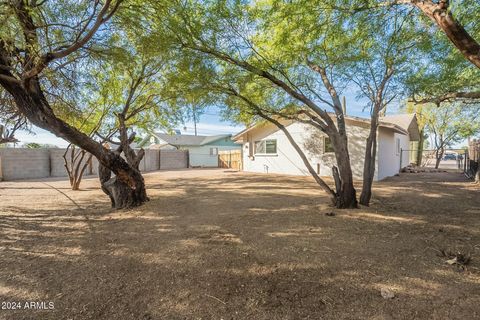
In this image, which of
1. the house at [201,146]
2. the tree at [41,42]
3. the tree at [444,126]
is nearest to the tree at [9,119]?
the tree at [41,42]

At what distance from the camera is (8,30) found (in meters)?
3.68

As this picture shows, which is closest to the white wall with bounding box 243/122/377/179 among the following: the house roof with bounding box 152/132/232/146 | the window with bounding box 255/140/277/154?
the window with bounding box 255/140/277/154

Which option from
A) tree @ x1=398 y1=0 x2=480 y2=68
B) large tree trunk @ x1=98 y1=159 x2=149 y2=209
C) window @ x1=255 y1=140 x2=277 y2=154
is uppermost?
tree @ x1=398 y1=0 x2=480 y2=68

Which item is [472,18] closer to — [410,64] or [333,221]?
[410,64]

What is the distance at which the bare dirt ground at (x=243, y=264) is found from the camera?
7.26ft

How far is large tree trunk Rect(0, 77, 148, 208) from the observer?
4652 millimetres

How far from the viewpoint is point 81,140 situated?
5.48 meters

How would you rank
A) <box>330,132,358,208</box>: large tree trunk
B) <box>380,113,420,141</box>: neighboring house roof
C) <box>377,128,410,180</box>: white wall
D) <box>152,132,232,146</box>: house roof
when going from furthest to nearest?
<box>152,132,232,146</box>: house roof, <box>380,113,420,141</box>: neighboring house roof, <box>377,128,410,180</box>: white wall, <box>330,132,358,208</box>: large tree trunk

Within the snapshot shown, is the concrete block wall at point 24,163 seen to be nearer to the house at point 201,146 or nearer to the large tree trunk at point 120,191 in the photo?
the large tree trunk at point 120,191

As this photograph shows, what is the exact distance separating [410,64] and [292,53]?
2.70 meters

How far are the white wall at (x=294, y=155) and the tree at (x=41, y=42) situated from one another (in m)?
10.7

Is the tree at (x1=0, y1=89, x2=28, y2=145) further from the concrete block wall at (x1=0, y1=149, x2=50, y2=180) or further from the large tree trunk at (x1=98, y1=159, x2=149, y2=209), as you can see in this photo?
the concrete block wall at (x1=0, y1=149, x2=50, y2=180)

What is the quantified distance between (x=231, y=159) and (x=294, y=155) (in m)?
9.45

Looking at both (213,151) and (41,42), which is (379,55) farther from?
(213,151)
